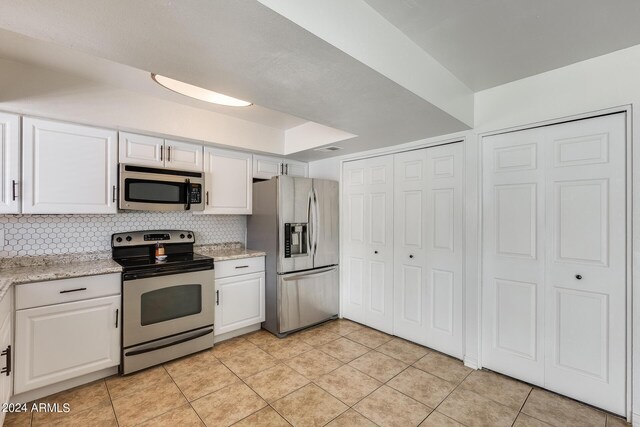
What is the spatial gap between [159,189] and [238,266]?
1112mm

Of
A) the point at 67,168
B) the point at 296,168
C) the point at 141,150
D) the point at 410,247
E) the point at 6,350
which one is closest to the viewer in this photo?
the point at 6,350

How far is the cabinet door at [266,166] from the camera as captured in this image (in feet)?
11.6

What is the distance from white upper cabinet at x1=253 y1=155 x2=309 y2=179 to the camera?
3.55 metres

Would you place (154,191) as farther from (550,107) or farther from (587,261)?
(587,261)

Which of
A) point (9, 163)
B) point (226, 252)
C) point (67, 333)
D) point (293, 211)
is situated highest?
point (9, 163)

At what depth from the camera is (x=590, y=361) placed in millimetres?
2033

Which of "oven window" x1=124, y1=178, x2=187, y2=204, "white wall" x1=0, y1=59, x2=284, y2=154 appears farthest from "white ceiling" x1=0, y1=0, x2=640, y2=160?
"oven window" x1=124, y1=178, x2=187, y2=204

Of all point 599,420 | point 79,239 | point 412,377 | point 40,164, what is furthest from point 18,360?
point 599,420

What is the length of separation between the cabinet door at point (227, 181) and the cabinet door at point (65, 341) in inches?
50.8

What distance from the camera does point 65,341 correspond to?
2150mm

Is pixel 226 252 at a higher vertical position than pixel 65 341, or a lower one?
higher

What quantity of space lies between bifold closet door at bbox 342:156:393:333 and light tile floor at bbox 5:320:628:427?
66 cm

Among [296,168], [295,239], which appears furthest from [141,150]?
[296,168]

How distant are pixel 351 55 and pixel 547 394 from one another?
277 cm
